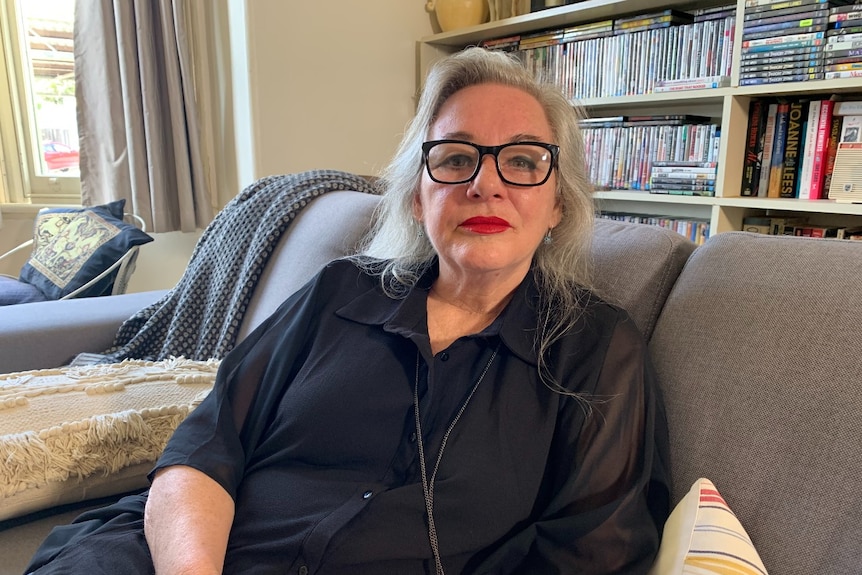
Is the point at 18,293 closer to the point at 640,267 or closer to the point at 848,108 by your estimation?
the point at 640,267

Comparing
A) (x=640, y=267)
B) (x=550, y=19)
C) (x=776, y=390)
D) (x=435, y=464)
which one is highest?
(x=550, y=19)

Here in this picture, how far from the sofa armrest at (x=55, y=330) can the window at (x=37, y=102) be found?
1.74 meters

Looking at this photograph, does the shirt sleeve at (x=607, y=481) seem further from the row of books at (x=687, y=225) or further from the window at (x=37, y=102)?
the window at (x=37, y=102)

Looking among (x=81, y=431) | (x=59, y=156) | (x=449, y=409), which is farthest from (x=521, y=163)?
(x=59, y=156)

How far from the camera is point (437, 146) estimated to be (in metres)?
1.04

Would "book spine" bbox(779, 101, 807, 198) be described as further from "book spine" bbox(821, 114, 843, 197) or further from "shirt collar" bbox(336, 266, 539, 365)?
"shirt collar" bbox(336, 266, 539, 365)

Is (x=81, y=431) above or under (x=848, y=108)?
under

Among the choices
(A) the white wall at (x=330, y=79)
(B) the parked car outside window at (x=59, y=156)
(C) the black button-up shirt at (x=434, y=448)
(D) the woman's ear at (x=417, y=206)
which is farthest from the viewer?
(B) the parked car outside window at (x=59, y=156)

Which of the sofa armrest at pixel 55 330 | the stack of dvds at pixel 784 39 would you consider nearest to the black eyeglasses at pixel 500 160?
the sofa armrest at pixel 55 330

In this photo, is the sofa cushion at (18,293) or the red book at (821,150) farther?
the sofa cushion at (18,293)

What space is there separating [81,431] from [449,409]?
0.67 m

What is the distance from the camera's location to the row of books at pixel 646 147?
222 cm

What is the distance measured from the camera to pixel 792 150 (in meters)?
2.03

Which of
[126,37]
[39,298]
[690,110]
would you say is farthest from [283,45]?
[690,110]
